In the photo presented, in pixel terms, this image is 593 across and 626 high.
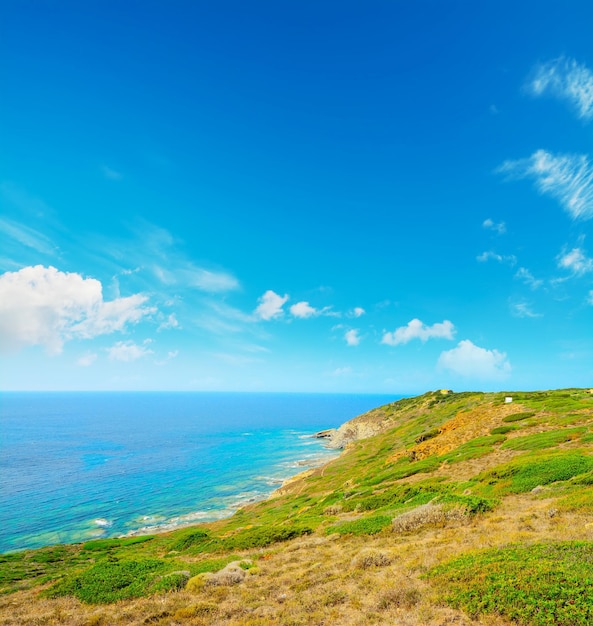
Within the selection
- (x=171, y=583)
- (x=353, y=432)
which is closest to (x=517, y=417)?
(x=171, y=583)

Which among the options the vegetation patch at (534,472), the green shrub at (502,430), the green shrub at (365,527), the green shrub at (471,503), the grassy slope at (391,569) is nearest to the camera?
the grassy slope at (391,569)

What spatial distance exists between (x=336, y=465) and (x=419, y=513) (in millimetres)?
52928

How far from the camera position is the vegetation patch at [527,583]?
29.1 feet

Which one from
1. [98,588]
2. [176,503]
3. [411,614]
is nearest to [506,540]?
[411,614]

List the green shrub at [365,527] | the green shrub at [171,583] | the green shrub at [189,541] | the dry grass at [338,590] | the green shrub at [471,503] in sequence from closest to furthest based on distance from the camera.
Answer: the dry grass at [338,590], the green shrub at [171,583], the green shrub at [471,503], the green shrub at [365,527], the green shrub at [189,541]

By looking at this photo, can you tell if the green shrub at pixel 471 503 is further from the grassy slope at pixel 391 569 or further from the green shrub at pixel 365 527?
the green shrub at pixel 365 527

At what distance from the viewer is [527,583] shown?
398 inches

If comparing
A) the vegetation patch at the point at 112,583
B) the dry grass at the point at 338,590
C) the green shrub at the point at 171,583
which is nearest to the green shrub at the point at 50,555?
the dry grass at the point at 338,590

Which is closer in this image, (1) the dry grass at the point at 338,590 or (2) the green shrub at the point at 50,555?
(1) the dry grass at the point at 338,590

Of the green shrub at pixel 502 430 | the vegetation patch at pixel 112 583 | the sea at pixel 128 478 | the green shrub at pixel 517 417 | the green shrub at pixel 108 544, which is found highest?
the green shrub at pixel 517 417

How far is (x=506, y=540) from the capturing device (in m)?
14.5

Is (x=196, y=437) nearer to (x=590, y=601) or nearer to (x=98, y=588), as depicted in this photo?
(x=98, y=588)

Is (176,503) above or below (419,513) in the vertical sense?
below

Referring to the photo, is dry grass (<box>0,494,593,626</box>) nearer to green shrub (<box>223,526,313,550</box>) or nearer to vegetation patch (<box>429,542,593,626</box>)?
vegetation patch (<box>429,542,593,626</box>)
